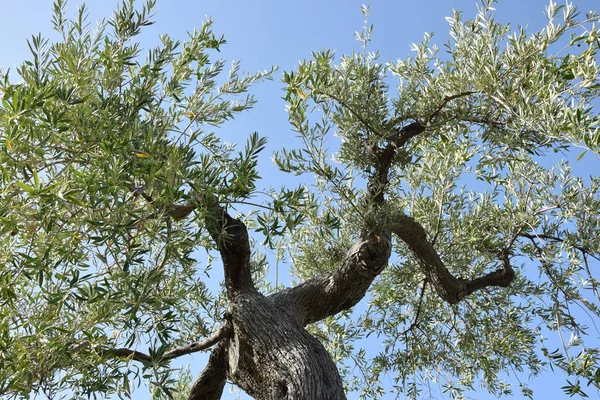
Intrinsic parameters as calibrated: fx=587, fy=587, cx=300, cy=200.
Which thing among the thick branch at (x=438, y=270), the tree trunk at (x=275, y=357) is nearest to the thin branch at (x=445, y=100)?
the thick branch at (x=438, y=270)

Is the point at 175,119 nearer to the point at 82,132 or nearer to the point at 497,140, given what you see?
the point at 82,132

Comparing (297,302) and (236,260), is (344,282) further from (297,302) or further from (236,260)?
(236,260)

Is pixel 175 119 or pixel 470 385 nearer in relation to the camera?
pixel 175 119

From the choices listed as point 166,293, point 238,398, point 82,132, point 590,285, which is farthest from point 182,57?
point 590,285

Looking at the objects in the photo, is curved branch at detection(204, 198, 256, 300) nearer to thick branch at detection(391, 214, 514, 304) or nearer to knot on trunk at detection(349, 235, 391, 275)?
knot on trunk at detection(349, 235, 391, 275)

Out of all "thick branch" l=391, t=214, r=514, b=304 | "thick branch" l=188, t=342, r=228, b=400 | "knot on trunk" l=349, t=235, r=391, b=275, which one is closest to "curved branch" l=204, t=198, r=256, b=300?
"thick branch" l=188, t=342, r=228, b=400

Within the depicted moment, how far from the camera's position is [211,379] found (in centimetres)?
468

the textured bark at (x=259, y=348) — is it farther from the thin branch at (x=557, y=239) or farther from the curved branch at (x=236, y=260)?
the thin branch at (x=557, y=239)

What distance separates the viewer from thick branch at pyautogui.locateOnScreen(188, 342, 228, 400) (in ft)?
15.3

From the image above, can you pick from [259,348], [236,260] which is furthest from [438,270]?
[259,348]

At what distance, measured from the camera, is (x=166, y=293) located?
421 centimetres

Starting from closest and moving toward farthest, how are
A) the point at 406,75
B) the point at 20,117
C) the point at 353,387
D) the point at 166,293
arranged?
the point at 20,117 → the point at 166,293 → the point at 406,75 → the point at 353,387

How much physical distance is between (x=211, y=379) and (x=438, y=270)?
2.21 meters

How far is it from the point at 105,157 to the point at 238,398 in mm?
3607
